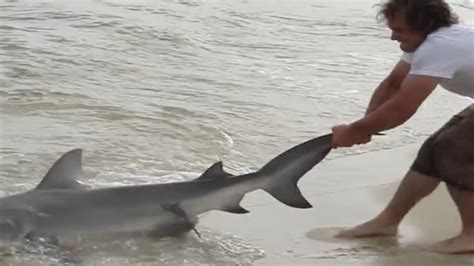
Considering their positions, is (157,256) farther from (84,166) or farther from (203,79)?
(203,79)

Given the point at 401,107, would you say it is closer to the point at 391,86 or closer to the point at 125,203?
the point at 391,86

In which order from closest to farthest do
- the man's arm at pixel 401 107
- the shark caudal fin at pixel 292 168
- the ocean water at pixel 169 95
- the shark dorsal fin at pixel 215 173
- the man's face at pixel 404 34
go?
the man's arm at pixel 401 107
the shark caudal fin at pixel 292 168
the man's face at pixel 404 34
the shark dorsal fin at pixel 215 173
the ocean water at pixel 169 95

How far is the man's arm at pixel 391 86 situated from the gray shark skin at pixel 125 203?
2.33ft

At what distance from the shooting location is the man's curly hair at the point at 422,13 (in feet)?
14.0

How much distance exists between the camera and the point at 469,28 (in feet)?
14.1

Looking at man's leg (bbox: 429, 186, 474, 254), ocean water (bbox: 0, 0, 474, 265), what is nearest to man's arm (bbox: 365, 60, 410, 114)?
man's leg (bbox: 429, 186, 474, 254)

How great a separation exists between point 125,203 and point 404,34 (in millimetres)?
1531

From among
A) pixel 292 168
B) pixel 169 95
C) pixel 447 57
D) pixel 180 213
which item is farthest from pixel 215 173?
pixel 169 95

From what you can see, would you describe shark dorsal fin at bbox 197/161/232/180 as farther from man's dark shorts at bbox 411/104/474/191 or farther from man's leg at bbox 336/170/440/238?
man's dark shorts at bbox 411/104/474/191

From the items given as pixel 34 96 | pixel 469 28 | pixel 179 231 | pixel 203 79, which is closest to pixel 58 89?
pixel 34 96

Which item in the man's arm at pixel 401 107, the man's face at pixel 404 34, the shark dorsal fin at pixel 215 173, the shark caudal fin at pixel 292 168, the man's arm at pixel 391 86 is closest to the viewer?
the man's arm at pixel 401 107

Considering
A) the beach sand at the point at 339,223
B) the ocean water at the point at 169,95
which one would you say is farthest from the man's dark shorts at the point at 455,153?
the ocean water at the point at 169,95

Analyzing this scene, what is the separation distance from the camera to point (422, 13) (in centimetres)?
425

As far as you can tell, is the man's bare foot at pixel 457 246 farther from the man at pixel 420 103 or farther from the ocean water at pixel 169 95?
the ocean water at pixel 169 95
